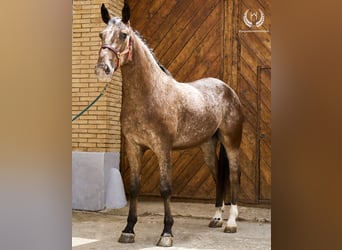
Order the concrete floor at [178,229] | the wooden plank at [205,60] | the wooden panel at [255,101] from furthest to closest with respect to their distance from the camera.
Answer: the wooden plank at [205,60] → the wooden panel at [255,101] → the concrete floor at [178,229]

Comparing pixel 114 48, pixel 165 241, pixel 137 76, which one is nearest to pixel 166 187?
pixel 165 241

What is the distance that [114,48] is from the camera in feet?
12.6

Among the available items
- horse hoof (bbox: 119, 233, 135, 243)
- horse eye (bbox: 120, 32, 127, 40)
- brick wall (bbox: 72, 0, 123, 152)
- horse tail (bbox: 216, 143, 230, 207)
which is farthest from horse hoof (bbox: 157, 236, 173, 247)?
brick wall (bbox: 72, 0, 123, 152)

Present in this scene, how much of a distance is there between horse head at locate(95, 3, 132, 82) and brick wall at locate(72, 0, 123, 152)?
2.31 m

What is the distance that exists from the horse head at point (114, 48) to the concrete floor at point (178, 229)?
1551mm

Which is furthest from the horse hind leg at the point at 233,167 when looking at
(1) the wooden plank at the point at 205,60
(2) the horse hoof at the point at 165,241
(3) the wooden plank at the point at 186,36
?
(3) the wooden plank at the point at 186,36

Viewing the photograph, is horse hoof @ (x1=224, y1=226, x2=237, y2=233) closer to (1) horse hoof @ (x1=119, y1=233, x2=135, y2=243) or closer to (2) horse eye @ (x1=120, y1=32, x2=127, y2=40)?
(1) horse hoof @ (x1=119, y1=233, x2=135, y2=243)

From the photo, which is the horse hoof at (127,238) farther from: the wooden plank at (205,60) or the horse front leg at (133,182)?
the wooden plank at (205,60)

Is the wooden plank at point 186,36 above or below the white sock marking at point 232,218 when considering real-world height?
above

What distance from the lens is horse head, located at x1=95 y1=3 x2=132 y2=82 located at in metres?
3.75

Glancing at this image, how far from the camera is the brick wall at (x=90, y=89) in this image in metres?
6.21
